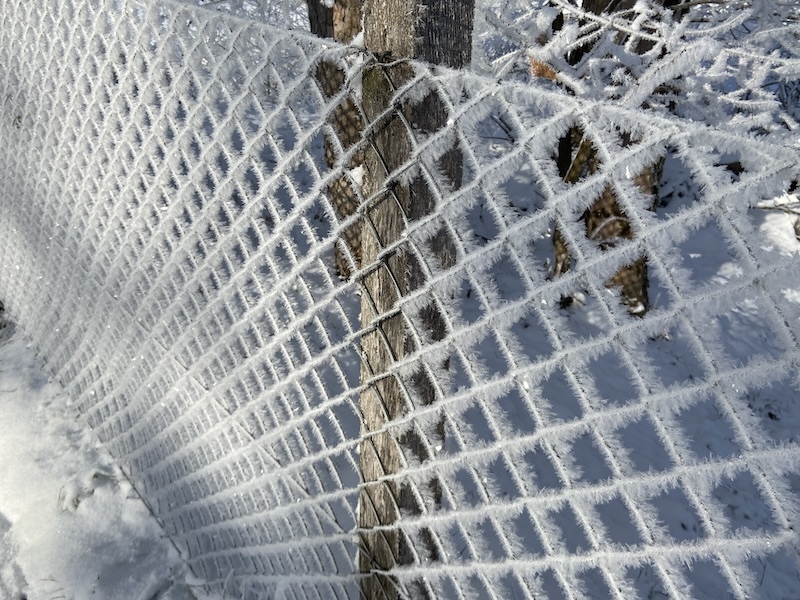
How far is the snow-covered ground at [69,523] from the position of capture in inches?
92.7

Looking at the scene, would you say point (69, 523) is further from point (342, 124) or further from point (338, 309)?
point (342, 124)

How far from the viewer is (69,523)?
2.57 m

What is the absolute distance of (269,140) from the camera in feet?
4.77

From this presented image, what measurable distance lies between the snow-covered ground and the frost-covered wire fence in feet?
0.46

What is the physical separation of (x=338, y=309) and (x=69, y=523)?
2.04 metres

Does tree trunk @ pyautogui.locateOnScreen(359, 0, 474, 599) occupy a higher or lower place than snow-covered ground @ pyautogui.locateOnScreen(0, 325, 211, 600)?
higher

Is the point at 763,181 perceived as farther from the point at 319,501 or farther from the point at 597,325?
the point at 597,325

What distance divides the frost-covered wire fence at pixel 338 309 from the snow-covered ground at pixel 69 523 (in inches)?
5.6

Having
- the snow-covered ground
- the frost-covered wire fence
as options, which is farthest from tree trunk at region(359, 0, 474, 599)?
the snow-covered ground

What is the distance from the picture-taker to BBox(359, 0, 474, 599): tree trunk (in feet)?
3.76

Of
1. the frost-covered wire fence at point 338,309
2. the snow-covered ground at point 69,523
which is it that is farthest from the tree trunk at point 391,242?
the snow-covered ground at point 69,523

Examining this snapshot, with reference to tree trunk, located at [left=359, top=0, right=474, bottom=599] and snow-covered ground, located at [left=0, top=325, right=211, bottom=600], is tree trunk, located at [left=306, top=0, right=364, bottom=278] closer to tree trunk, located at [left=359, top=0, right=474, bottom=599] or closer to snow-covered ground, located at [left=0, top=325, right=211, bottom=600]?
tree trunk, located at [left=359, top=0, right=474, bottom=599]

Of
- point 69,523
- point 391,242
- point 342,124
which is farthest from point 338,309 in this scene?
point 69,523

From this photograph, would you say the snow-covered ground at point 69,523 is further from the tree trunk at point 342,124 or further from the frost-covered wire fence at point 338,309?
the tree trunk at point 342,124
